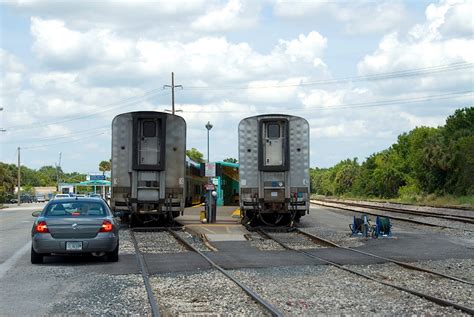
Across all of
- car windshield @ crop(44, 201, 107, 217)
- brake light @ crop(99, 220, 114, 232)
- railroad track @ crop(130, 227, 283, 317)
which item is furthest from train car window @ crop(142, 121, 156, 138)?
brake light @ crop(99, 220, 114, 232)

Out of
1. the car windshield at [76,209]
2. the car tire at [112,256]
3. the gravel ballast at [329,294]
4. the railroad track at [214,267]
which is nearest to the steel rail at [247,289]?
the railroad track at [214,267]

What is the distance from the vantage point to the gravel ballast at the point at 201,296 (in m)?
9.12

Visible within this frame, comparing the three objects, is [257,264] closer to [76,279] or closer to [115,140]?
[76,279]

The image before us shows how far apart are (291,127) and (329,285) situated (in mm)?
13462

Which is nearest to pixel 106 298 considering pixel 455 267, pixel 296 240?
pixel 455 267

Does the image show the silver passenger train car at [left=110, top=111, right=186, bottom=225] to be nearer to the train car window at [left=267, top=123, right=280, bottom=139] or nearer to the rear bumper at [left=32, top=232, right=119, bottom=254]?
the train car window at [left=267, top=123, right=280, bottom=139]

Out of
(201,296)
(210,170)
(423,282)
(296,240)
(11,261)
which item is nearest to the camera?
(201,296)

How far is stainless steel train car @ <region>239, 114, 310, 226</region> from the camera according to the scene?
79.9ft

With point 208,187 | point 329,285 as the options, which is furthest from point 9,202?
point 329,285

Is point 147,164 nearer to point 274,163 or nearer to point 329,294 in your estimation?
point 274,163

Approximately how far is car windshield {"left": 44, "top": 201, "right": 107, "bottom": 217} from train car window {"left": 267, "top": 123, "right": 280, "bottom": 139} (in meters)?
10.6

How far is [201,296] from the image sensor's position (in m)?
10.3

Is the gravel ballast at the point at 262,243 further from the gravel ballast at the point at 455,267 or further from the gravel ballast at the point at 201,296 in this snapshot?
the gravel ballast at the point at 201,296

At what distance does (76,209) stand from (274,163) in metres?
10.9
